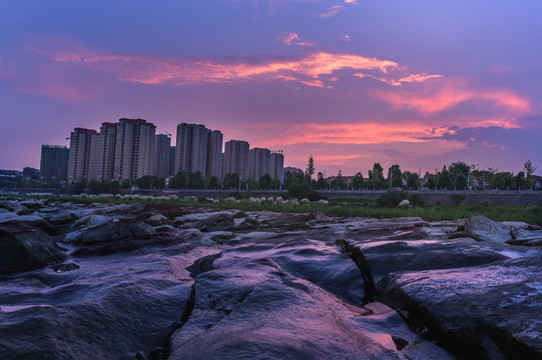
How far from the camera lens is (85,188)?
101 meters

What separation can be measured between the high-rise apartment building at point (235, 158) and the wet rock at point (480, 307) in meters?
142

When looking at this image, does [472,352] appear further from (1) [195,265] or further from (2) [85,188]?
(2) [85,188]

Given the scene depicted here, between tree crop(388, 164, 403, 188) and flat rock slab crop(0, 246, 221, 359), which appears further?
tree crop(388, 164, 403, 188)

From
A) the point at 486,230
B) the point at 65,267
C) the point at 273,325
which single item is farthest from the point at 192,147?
the point at 273,325

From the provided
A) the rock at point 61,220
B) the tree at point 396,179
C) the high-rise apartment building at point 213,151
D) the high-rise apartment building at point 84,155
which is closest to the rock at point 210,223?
the rock at point 61,220

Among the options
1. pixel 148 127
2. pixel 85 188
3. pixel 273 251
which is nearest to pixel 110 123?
pixel 148 127

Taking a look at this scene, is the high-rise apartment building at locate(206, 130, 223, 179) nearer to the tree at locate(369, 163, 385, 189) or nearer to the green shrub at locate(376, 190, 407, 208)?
the tree at locate(369, 163, 385, 189)

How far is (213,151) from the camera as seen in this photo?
13200 cm

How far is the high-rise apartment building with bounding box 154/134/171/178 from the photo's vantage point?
14338 centimetres

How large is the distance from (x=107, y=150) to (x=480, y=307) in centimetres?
13556

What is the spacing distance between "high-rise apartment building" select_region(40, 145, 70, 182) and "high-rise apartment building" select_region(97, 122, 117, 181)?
5855cm

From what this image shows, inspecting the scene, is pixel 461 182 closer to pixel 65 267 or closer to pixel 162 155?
pixel 65 267

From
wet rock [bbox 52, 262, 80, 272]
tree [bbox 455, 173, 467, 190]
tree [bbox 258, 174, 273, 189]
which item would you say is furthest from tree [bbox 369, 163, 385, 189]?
wet rock [bbox 52, 262, 80, 272]

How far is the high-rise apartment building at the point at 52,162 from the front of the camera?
550 ft
